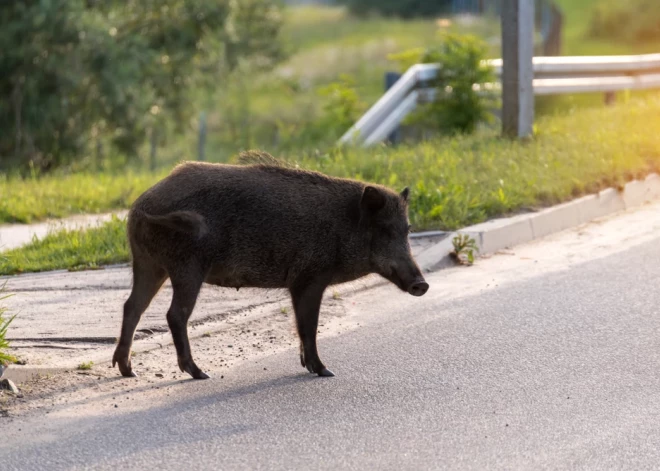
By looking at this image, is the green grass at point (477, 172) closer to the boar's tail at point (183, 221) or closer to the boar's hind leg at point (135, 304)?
the boar's hind leg at point (135, 304)

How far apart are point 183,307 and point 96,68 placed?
13.5 m

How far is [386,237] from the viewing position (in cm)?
675

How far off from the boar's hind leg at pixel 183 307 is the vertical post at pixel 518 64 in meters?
7.86

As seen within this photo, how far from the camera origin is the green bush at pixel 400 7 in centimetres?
5266

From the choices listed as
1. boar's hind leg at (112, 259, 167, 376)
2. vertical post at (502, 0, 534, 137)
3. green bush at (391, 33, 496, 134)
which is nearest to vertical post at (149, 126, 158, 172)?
green bush at (391, 33, 496, 134)

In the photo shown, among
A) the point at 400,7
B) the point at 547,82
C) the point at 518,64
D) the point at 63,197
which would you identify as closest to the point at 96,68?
the point at 63,197

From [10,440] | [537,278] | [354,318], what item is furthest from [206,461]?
[537,278]

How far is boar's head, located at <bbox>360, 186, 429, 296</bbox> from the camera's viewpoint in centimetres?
668

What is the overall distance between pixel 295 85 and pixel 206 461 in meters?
34.7

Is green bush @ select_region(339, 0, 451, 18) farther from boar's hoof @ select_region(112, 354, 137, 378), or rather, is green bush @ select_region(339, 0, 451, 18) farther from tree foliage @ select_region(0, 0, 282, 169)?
boar's hoof @ select_region(112, 354, 137, 378)

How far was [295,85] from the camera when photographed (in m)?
39.4

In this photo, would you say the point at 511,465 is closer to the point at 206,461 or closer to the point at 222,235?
the point at 206,461

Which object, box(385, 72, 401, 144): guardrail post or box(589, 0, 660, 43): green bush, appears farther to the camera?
box(589, 0, 660, 43): green bush

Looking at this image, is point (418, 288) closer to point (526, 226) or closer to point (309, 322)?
point (309, 322)
